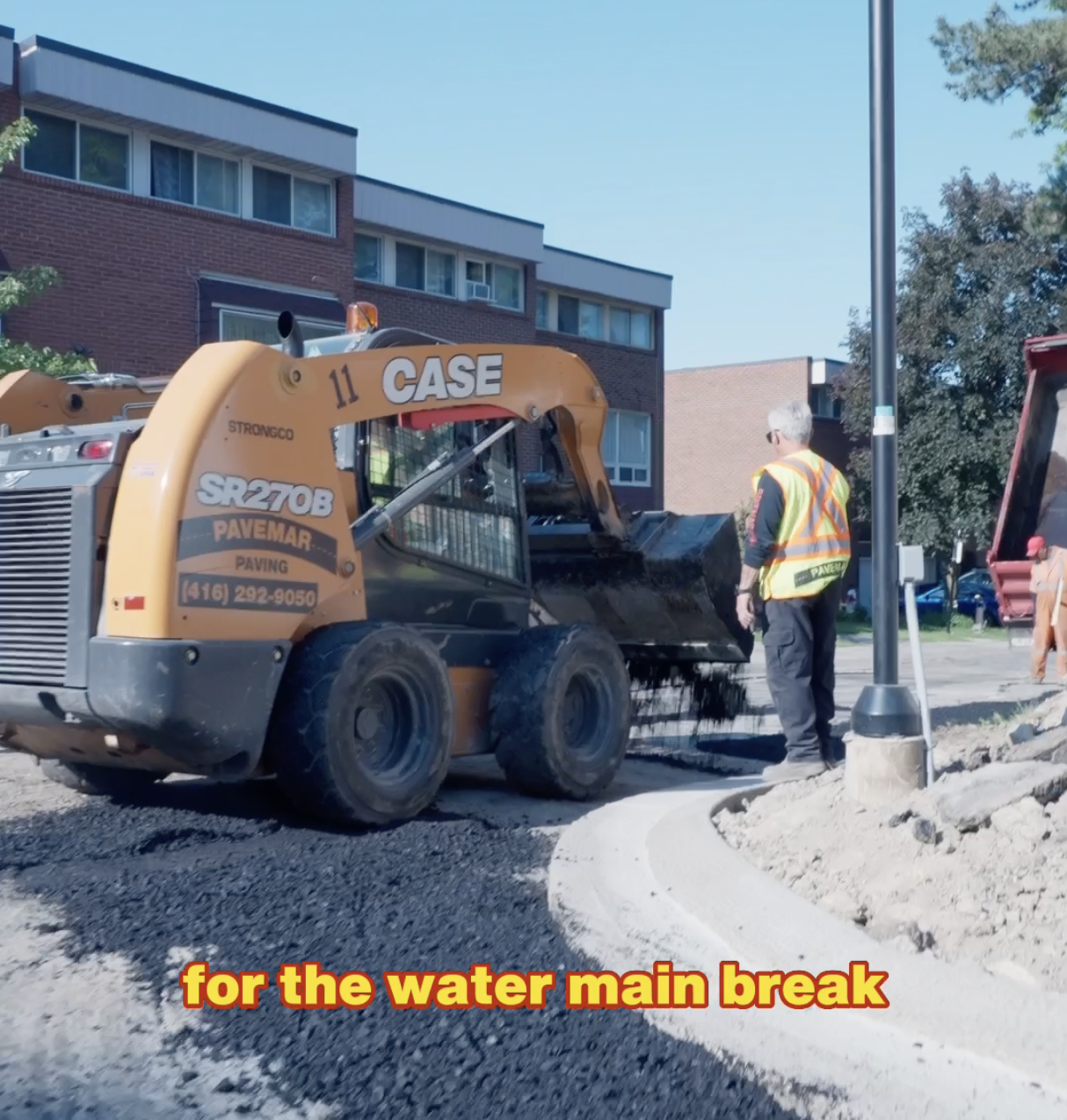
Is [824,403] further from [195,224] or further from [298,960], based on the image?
[298,960]

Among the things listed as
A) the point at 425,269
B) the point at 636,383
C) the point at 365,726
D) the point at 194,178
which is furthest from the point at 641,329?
the point at 365,726

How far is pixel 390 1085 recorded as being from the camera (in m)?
3.28

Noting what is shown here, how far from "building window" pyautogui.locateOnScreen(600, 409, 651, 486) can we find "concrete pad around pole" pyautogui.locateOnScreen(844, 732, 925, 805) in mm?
25522

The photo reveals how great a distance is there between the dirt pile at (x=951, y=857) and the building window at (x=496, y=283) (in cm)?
2219

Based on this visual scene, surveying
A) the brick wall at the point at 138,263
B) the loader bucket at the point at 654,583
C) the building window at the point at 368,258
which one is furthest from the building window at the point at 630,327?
the loader bucket at the point at 654,583

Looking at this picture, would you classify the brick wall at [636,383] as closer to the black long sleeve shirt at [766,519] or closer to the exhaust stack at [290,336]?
the black long sleeve shirt at [766,519]

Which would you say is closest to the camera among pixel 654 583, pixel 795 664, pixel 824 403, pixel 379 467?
pixel 379 467

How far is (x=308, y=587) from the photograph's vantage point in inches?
239

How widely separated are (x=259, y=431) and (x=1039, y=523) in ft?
18.5

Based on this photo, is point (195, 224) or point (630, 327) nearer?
point (195, 224)

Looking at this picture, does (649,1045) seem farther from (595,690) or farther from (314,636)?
(595,690)

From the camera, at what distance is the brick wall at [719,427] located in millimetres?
44500

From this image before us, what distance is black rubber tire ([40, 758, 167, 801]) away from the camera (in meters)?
7.10

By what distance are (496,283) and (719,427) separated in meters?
19.6
